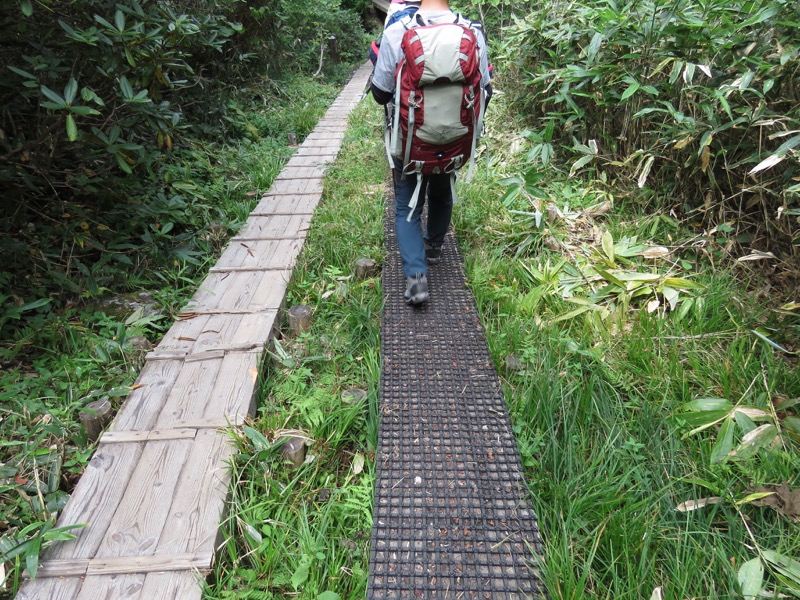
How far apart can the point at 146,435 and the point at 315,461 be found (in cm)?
72

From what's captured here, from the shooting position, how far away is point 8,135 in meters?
2.68

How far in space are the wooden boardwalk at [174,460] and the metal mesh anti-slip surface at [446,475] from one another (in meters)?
0.62

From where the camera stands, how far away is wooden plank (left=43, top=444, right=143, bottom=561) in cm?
157

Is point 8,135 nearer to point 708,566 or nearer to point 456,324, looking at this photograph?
point 456,324

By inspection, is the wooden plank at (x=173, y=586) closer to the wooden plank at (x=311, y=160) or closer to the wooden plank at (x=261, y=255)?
the wooden plank at (x=261, y=255)

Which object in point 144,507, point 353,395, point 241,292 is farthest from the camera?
point 241,292

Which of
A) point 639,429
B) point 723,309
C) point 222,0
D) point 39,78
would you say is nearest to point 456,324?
point 639,429

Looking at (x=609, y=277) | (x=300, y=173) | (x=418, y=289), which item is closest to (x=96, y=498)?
(x=418, y=289)

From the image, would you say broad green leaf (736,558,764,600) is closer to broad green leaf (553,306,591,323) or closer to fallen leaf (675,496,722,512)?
fallen leaf (675,496,722,512)

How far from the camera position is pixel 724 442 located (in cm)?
159

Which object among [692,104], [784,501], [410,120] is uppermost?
[410,120]

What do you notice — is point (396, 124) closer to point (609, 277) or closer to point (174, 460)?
point (609, 277)

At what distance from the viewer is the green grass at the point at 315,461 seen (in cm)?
157

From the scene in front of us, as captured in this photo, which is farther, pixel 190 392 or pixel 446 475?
pixel 190 392
